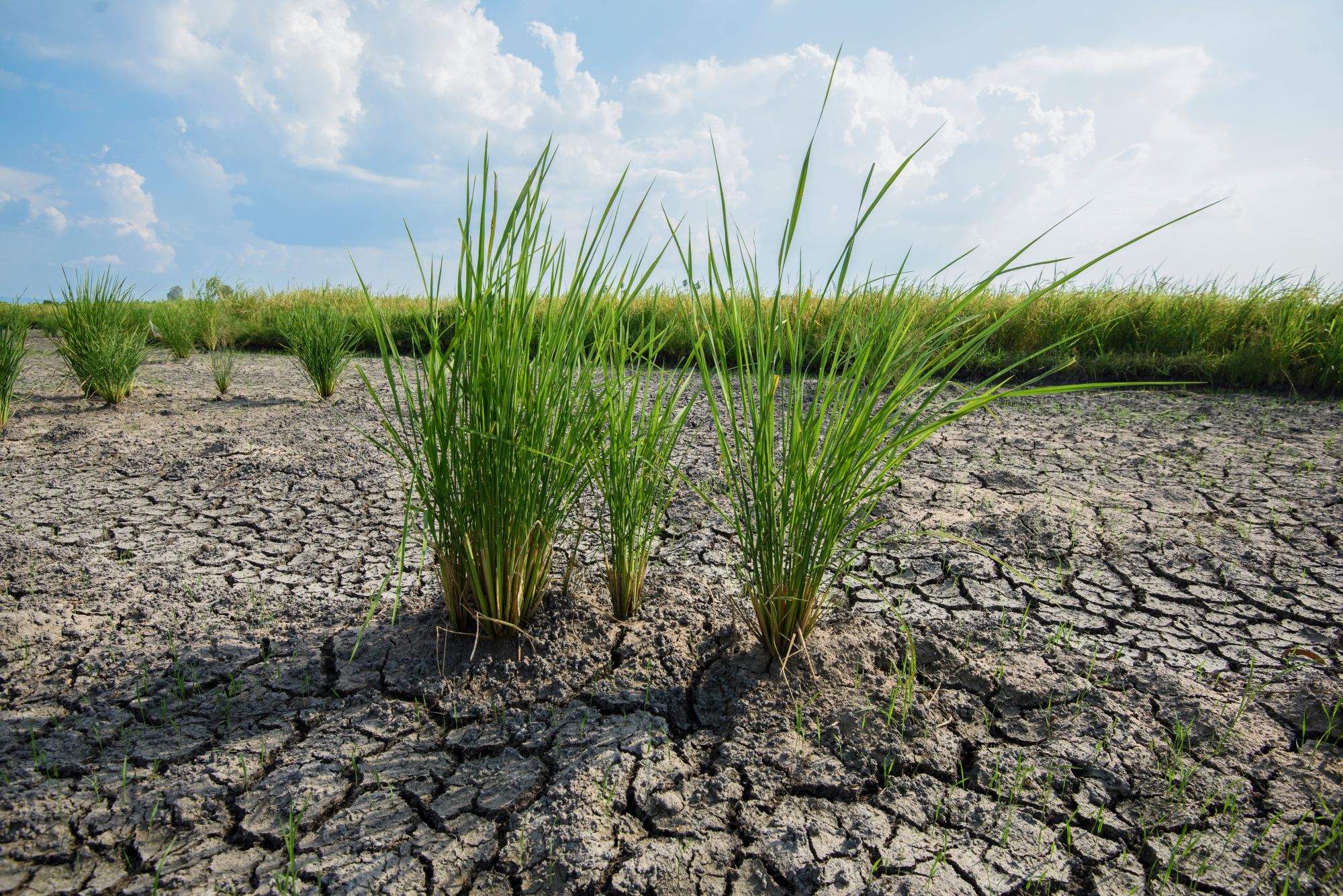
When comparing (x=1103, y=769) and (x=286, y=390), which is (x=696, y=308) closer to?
(x=1103, y=769)

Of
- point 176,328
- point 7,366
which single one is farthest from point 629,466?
point 176,328

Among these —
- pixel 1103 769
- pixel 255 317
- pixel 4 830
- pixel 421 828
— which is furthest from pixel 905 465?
pixel 255 317

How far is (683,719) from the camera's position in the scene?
62.2 inches

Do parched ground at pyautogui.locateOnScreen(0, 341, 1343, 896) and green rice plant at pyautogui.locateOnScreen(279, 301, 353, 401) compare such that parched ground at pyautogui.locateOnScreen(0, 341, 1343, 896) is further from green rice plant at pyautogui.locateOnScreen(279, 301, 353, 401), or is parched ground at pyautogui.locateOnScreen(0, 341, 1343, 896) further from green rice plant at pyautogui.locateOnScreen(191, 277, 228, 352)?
green rice plant at pyautogui.locateOnScreen(191, 277, 228, 352)

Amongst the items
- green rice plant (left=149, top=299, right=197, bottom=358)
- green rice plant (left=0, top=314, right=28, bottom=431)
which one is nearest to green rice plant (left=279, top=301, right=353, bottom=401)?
green rice plant (left=0, top=314, right=28, bottom=431)

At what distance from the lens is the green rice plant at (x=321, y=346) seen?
14.2 ft

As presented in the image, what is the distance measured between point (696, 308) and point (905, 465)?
2.07 meters

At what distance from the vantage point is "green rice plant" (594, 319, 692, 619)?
5.41 feet

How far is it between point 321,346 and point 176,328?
9.19 feet

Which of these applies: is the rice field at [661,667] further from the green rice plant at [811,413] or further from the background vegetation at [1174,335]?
the background vegetation at [1174,335]

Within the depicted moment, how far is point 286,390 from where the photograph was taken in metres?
4.90

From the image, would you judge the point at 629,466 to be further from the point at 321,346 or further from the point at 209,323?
the point at 209,323

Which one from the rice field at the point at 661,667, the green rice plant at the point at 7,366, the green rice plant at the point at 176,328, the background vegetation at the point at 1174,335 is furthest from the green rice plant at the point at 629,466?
the green rice plant at the point at 176,328

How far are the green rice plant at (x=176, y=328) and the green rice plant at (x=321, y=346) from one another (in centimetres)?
230
